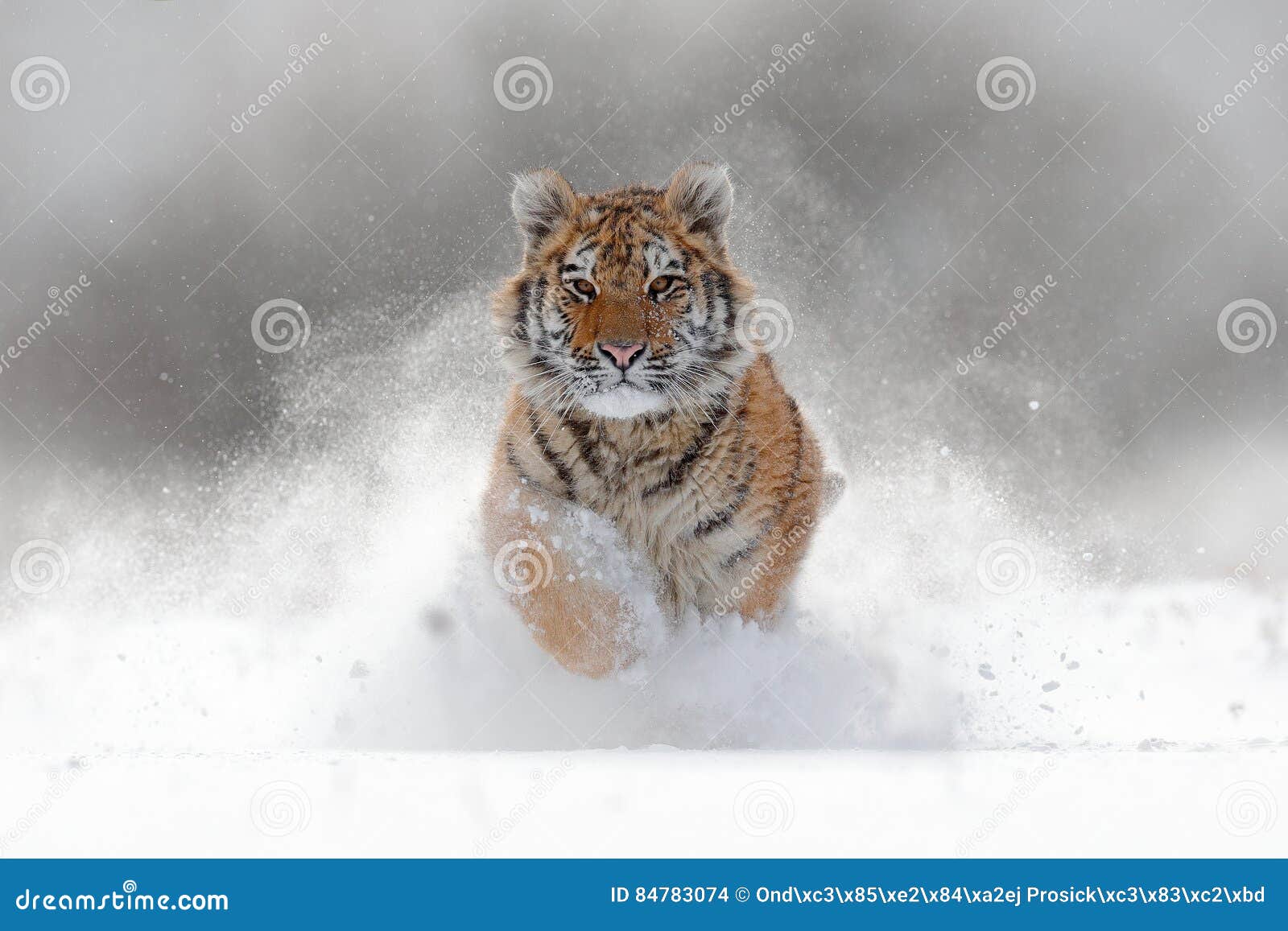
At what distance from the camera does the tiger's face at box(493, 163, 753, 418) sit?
14.0 ft

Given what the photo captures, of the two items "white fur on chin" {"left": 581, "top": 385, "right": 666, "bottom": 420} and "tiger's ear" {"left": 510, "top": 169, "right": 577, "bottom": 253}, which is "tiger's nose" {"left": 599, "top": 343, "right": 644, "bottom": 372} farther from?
"tiger's ear" {"left": 510, "top": 169, "right": 577, "bottom": 253}

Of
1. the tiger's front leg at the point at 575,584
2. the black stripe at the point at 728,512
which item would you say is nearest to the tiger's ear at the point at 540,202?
the tiger's front leg at the point at 575,584

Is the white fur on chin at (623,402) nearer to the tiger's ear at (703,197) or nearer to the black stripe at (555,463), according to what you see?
the black stripe at (555,463)

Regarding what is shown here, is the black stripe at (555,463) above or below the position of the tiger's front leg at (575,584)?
above

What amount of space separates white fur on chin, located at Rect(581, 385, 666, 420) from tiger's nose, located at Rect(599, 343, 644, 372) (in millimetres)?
98

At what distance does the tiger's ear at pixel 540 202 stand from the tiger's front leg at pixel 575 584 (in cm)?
125

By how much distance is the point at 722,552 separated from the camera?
Answer: 455 cm

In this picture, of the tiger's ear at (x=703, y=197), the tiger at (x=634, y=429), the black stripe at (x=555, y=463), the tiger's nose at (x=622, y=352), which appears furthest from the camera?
the tiger's ear at (x=703, y=197)

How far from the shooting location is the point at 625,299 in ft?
14.2

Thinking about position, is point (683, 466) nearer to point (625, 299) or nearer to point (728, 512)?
point (728, 512)

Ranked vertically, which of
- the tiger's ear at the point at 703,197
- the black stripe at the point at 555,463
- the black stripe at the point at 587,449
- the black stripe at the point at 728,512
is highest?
the tiger's ear at the point at 703,197

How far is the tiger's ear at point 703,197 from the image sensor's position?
15.3 ft

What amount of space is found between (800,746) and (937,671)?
884 mm

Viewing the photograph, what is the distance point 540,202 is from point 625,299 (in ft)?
2.43
